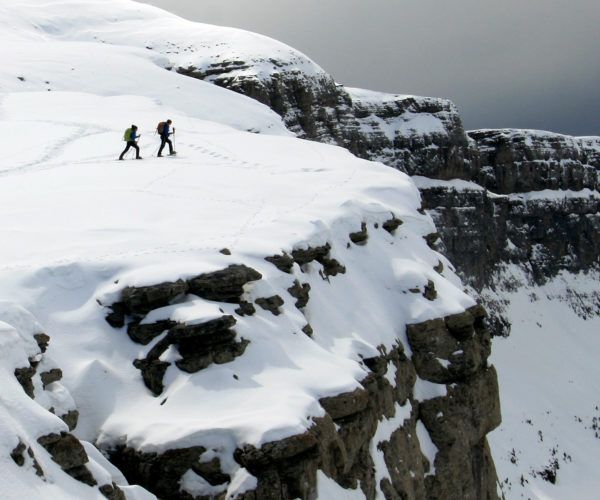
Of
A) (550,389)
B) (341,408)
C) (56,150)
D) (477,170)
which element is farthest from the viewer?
(477,170)

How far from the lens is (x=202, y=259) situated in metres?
12.5

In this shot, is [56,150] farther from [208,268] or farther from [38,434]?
[38,434]

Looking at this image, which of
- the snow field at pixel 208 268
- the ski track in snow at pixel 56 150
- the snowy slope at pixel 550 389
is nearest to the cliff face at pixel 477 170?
the snowy slope at pixel 550 389

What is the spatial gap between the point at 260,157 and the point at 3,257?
15.2 m

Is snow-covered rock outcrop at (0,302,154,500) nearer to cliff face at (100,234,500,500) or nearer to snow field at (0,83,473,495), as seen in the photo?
snow field at (0,83,473,495)

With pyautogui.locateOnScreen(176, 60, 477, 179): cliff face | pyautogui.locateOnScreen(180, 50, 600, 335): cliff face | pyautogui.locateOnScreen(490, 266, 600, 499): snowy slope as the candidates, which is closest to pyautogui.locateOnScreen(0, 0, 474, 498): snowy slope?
pyautogui.locateOnScreen(490, 266, 600, 499): snowy slope

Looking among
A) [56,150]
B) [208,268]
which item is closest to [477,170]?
[56,150]

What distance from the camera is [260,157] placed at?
26.5m

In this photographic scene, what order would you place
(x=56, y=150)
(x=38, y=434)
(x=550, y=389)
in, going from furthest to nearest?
(x=550, y=389) < (x=56, y=150) < (x=38, y=434)

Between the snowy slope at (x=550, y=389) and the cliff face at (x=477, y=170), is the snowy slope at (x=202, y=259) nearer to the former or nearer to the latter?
the snowy slope at (x=550, y=389)

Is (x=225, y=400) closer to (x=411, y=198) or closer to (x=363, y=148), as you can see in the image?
(x=411, y=198)

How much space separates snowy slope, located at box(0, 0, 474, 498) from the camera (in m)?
10.1

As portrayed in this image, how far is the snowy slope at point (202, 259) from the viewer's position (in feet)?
33.3

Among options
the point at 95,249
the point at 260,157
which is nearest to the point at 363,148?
the point at 260,157
